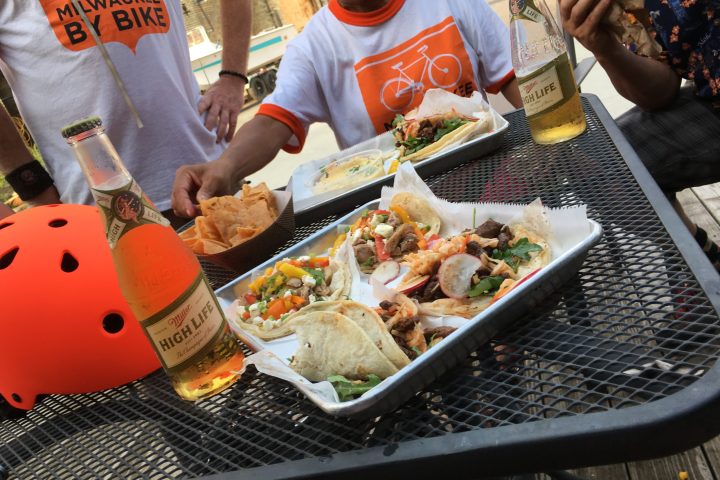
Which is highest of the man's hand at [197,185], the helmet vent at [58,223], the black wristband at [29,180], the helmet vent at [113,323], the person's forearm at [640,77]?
the black wristband at [29,180]

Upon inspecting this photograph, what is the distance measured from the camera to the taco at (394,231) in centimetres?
123

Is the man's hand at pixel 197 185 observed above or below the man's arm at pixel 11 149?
below

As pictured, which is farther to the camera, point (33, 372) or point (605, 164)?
point (605, 164)

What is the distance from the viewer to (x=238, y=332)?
1088 millimetres

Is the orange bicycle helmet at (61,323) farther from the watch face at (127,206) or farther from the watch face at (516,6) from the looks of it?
the watch face at (516,6)

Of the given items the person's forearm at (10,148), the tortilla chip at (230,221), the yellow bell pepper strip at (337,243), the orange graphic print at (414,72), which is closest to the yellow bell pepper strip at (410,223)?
the yellow bell pepper strip at (337,243)

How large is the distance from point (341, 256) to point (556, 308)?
1.79ft

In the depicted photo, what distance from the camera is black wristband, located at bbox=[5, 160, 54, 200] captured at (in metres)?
2.18

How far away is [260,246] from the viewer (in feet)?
4.83

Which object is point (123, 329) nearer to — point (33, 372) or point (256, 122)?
point (33, 372)

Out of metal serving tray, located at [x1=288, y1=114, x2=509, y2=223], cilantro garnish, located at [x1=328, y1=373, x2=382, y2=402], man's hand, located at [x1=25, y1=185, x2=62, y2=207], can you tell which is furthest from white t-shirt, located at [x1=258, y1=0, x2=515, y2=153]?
cilantro garnish, located at [x1=328, y1=373, x2=382, y2=402]

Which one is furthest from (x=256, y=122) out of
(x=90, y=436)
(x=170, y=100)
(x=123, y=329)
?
(x=90, y=436)

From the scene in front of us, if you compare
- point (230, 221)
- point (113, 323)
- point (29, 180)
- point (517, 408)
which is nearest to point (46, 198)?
point (29, 180)

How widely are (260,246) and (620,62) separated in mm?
1300
